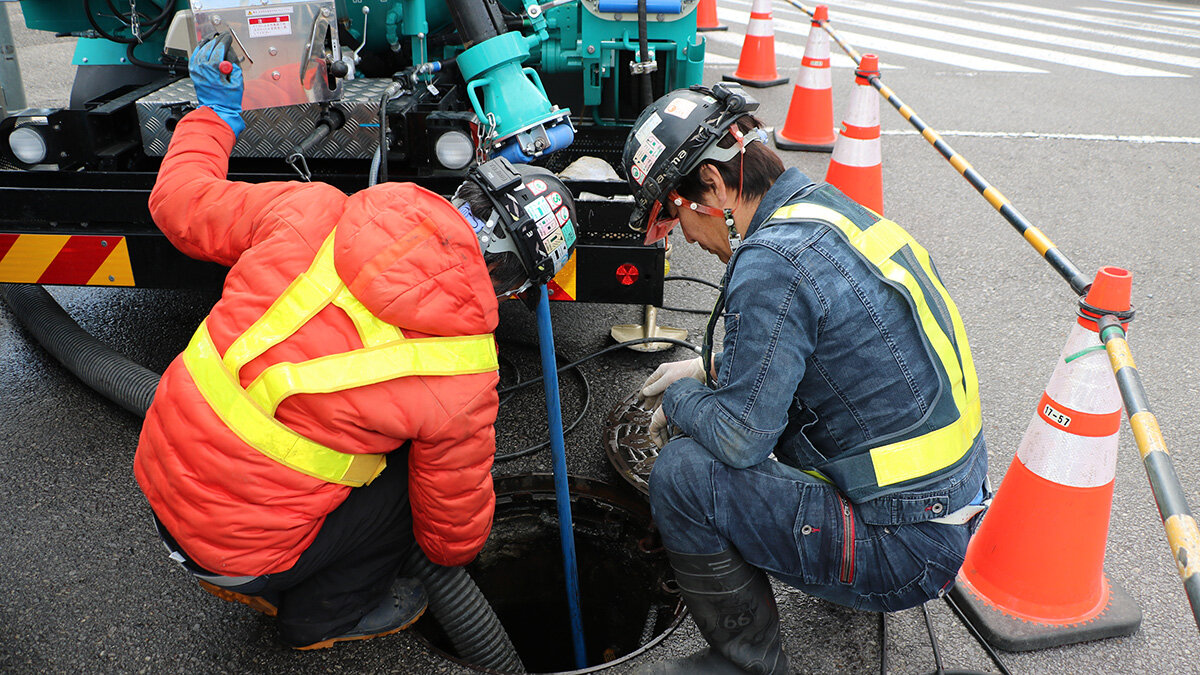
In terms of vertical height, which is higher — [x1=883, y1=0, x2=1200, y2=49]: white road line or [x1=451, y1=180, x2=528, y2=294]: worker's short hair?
[x1=451, y1=180, x2=528, y2=294]: worker's short hair

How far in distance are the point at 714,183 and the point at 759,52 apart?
262 inches

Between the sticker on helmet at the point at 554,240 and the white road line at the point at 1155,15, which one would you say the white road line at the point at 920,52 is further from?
the sticker on helmet at the point at 554,240

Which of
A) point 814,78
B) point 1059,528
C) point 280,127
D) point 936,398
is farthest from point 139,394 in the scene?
point 814,78

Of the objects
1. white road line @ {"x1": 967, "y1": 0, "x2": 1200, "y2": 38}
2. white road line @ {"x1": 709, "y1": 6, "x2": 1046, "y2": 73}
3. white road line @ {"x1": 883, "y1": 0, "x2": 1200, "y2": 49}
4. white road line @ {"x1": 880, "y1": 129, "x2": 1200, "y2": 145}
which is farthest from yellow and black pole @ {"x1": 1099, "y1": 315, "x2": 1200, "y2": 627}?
white road line @ {"x1": 967, "y1": 0, "x2": 1200, "y2": 38}

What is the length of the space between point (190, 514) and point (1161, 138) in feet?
24.7

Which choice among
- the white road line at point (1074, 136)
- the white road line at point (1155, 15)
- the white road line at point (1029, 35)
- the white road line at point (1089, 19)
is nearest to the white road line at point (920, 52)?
the white road line at point (1029, 35)

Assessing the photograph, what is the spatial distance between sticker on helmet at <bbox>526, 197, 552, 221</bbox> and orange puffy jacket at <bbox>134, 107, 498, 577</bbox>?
0.64ft

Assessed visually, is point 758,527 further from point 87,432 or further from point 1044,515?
point 87,432

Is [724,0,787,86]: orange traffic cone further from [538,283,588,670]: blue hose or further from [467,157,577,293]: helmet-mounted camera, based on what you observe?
[467,157,577,293]: helmet-mounted camera

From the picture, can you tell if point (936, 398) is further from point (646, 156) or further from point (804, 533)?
point (646, 156)

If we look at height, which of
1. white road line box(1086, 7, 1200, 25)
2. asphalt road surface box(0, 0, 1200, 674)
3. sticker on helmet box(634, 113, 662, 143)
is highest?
sticker on helmet box(634, 113, 662, 143)

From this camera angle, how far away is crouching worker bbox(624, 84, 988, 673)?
196cm

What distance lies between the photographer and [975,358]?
12.8 ft

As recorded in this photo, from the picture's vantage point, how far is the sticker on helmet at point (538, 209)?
2.09m
